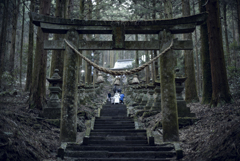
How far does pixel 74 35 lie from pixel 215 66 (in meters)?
6.08

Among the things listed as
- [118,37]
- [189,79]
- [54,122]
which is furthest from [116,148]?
[189,79]

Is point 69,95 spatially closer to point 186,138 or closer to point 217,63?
point 186,138

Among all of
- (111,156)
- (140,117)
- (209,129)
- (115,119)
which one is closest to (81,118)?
(115,119)

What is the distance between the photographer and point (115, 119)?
9.12m

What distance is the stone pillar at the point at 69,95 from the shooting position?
222 inches

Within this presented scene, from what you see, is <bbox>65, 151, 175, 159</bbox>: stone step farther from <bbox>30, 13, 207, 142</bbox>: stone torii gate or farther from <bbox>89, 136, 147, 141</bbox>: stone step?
<bbox>89, 136, 147, 141</bbox>: stone step

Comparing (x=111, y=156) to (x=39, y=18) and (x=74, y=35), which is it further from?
(x=39, y=18)

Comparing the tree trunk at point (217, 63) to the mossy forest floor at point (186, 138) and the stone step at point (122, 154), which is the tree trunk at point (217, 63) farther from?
the stone step at point (122, 154)

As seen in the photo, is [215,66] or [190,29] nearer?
[190,29]

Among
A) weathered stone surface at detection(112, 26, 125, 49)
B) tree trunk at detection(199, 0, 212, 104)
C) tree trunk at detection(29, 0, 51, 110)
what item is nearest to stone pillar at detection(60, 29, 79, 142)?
weathered stone surface at detection(112, 26, 125, 49)

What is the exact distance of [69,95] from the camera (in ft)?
18.6

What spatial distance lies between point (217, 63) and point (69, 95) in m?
6.38

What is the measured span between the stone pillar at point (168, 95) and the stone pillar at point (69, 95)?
115 inches

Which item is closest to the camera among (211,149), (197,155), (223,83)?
(211,149)
